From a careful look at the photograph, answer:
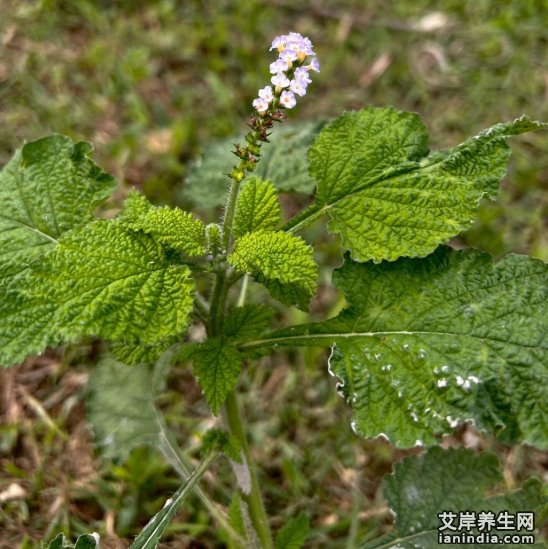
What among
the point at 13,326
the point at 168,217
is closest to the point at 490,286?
the point at 168,217

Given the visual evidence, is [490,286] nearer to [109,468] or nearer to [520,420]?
[520,420]

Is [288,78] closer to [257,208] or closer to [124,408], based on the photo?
[257,208]

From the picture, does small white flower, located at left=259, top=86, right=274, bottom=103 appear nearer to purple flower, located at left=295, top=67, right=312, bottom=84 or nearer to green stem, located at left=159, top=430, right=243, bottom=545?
purple flower, located at left=295, top=67, right=312, bottom=84

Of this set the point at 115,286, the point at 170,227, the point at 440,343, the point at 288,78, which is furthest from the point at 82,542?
the point at 288,78

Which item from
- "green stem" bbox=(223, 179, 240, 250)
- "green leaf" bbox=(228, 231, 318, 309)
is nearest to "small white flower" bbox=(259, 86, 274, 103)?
"green stem" bbox=(223, 179, 240, 250)

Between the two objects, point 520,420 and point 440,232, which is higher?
point 440,232
